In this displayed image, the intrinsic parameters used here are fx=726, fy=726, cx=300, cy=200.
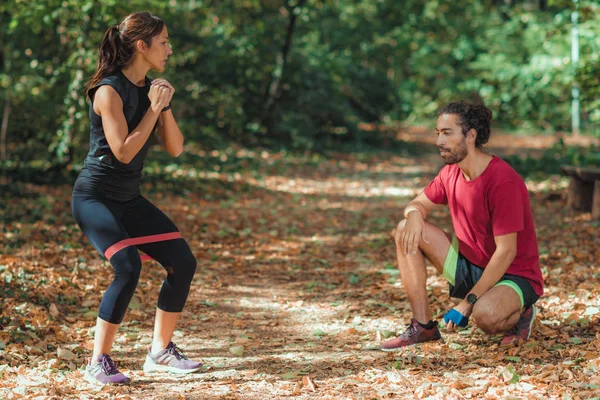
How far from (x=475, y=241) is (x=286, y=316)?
1.65 meters

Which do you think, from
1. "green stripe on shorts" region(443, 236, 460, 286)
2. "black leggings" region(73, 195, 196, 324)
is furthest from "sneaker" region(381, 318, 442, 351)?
"black leggings" region(73, 195, 196, 324)

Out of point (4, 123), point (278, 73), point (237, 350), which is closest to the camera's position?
point (237, 350)

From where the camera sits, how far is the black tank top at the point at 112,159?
3809 millimetres

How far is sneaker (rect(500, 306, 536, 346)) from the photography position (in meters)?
4.47

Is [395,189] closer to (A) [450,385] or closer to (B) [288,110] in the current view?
(B) [288,110]

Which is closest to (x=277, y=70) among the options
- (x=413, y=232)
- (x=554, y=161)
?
(x=554, y=161)

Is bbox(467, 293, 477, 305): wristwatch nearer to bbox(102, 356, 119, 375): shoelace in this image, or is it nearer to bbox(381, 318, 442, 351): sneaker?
bbox(381, 318, 442, 351): sneaker

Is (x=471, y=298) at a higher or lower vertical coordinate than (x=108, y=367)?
higher

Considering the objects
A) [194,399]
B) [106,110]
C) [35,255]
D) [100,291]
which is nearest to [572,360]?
[194,399]

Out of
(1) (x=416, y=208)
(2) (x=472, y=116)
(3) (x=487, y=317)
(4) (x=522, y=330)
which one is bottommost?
(4) (x=522, y=330)

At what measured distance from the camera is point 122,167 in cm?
386

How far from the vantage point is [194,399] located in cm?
380

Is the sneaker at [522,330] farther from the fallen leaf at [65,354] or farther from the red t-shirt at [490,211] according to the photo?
the fallen leaf at [65,354]

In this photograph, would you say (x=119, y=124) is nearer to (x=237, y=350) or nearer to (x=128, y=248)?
(x=128, y=248)
